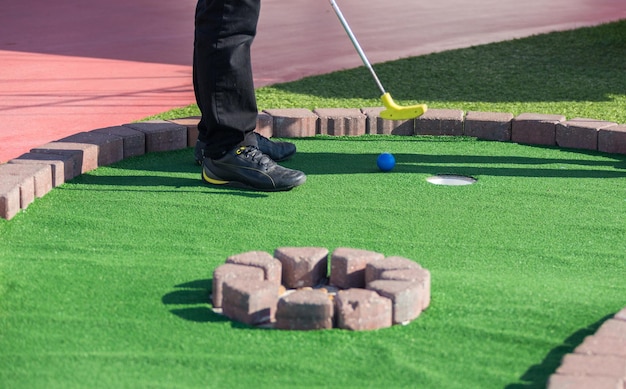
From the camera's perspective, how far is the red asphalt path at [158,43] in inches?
249

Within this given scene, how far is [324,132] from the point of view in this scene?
5445 mm

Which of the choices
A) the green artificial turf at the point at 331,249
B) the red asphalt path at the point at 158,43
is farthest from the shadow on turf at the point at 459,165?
the red asphalt path at the point at 158,43

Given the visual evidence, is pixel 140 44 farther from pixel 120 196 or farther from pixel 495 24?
pixel 120 196

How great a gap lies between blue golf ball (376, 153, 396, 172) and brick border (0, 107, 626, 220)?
786 mm

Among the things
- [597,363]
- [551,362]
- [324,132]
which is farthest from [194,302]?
[324,132]

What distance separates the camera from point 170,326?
9.30 ft

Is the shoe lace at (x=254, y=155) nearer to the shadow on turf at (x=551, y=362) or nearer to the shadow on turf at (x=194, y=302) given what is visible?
the shadow on turf at (x=194, y=302)

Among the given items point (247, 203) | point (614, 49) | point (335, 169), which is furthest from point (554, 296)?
point (614, 49)

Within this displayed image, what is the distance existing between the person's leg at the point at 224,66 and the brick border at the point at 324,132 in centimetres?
63

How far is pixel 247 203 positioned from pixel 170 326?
1345mm

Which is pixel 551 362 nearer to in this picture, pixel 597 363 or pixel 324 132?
pixel 597 363

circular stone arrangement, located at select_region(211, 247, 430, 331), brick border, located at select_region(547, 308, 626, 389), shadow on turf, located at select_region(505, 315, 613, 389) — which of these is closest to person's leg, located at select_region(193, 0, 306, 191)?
circular stone arrangement, located at select_region(211, 247, 430, 331)

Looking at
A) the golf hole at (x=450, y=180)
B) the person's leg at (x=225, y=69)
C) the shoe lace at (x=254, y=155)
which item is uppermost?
the person's leg at (x=225, y=69)

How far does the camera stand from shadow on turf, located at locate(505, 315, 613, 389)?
8.29ft
